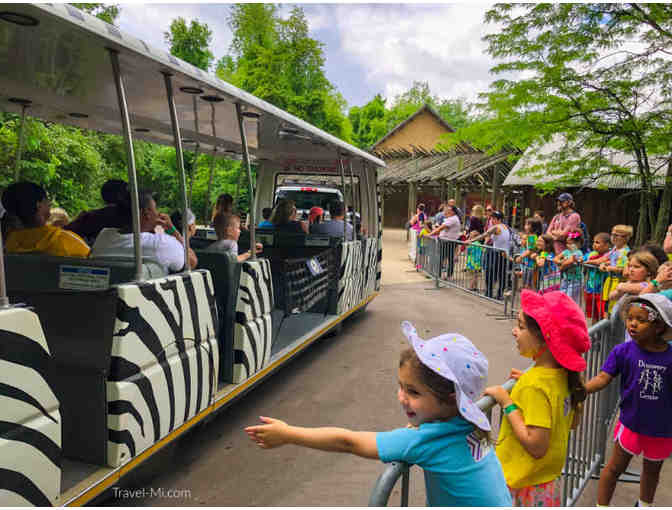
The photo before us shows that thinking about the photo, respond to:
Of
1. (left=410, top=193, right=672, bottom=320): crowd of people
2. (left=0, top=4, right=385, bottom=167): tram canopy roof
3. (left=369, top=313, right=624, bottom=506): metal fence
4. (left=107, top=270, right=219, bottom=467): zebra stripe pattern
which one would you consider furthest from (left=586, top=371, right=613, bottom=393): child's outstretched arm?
(left=0, top=4, right=385, bottom=167): tram canopy roof

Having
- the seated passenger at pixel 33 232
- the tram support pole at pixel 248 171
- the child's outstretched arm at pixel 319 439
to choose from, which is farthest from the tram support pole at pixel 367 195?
the child's outstretched arm at pixel 319 439

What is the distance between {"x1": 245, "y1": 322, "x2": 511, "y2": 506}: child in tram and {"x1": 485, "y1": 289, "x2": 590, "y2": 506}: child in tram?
61 centimetres

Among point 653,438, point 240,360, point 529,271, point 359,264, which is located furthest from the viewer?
point 529,271

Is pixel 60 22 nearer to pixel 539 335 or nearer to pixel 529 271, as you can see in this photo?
pixel 539 335

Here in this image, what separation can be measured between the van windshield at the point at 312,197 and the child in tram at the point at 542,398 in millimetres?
10326

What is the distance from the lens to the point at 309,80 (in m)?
35.6

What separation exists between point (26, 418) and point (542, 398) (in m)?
2.18

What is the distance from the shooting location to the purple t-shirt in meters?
3.23

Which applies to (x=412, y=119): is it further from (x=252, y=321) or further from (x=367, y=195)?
(x=252, y=321)

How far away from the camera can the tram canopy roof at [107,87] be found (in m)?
2.81

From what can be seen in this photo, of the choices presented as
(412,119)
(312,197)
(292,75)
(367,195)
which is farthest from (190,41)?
(367,195)

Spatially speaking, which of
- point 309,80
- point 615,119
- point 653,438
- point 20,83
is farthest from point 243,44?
point 653,438

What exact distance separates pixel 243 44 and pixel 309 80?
8074mm

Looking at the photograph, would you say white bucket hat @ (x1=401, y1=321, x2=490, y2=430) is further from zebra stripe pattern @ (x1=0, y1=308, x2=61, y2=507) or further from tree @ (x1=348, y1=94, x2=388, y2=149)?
tree @ (x1=348, y1=94, x2=388, y2=149)
